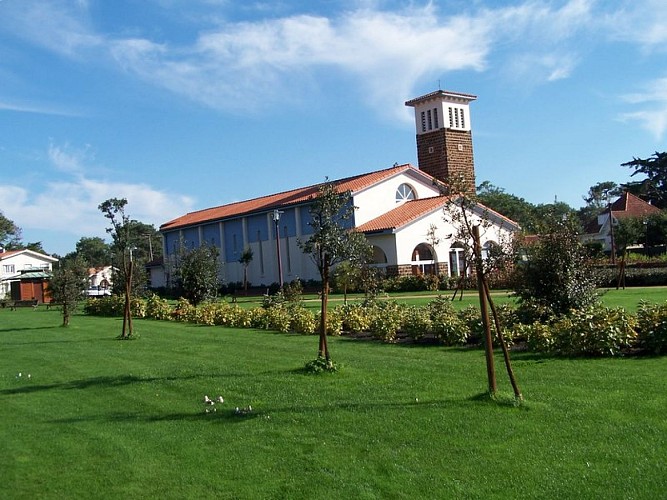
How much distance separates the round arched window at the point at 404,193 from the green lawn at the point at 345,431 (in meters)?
33.9

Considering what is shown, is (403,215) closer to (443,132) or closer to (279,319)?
(443,132)

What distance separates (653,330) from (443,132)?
127 feet

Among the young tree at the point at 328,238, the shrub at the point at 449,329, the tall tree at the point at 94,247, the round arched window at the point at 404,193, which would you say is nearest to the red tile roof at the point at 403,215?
the round arched window at the point at 404,193

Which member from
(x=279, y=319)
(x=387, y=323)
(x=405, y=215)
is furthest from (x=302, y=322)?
(x=405, y=215)

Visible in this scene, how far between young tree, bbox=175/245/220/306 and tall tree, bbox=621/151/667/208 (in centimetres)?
5315

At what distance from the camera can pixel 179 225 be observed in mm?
57812

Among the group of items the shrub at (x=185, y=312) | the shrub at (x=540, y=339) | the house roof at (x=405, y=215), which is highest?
the house roof at (x=405, y=215)

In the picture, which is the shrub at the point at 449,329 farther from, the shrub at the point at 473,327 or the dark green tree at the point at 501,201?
A: the dark green tree at the point at 501,201

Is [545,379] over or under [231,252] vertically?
under

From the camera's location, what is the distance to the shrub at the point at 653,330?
973cm

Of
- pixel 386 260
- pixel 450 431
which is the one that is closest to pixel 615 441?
pixel 450 431

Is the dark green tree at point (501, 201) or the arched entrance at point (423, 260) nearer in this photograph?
the arched entrance at point (423, 260)

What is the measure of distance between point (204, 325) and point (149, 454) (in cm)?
1326

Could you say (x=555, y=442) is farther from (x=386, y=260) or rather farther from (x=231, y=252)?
(x=231, y=252)
